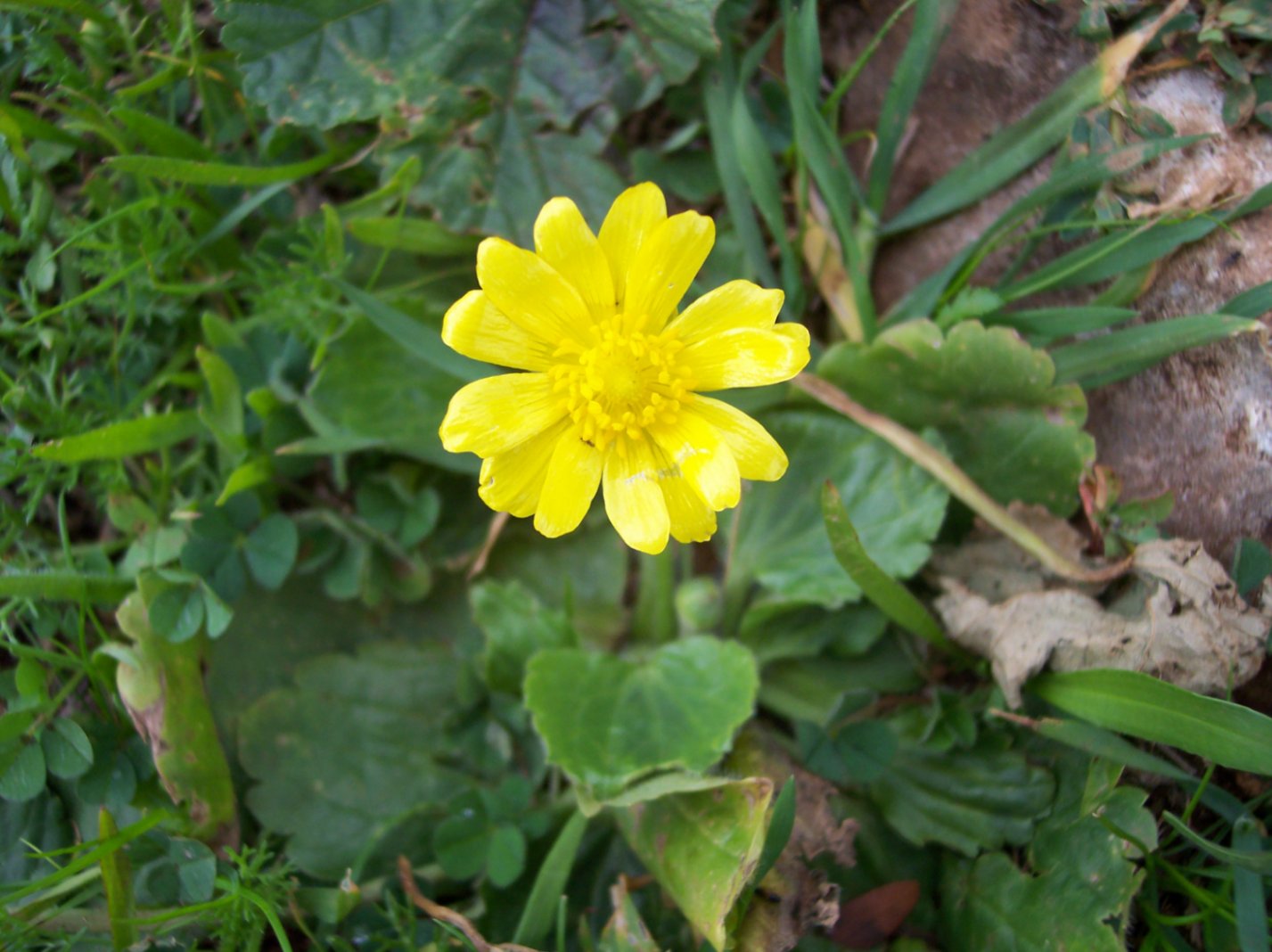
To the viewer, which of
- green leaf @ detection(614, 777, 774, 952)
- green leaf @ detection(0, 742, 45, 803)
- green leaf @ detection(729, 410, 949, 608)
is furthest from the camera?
green leaf @ detection(729, 410, 949, 608)

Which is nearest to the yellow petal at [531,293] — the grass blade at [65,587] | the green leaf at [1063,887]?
the grass blade at [65,587]

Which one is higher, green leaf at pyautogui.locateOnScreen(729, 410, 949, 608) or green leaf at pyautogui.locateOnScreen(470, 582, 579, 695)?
green leaf at pyautogui.locateOnScreen(729, 410, 949, 608)

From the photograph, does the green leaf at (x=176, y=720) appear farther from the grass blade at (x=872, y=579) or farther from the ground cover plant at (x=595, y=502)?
the grass blade at (x=872, y=579)

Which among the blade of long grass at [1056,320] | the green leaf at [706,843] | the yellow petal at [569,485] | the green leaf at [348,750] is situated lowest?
the green leaf at [348,750]

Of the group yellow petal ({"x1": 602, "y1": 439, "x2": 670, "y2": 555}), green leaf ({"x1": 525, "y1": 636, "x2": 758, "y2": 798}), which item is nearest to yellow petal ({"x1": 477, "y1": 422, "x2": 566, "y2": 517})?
yellow petal ({"x1": 602, "y1": 439, "x2": 670, "y2": 555})

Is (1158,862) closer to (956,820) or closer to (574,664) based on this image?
(956,820)

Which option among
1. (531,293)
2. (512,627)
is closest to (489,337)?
(531,293)

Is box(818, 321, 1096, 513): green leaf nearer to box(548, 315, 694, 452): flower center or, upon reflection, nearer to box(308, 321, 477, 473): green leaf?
box(548, 315, 694, 452): flower center

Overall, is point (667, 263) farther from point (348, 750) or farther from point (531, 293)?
point (348, 750)
